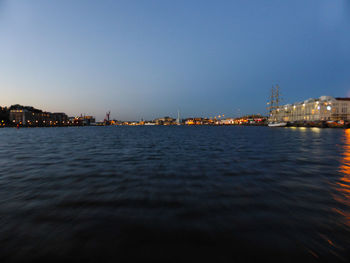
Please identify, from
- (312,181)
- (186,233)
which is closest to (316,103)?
(312,181)

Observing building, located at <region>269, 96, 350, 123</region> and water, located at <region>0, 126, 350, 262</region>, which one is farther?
building, located at <region>269, 96, 350, 123</region>

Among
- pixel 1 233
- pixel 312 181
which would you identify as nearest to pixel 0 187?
pixel 1 233

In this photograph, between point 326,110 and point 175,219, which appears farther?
point 326,110

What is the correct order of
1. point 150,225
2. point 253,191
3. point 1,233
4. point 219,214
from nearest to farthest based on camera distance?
point 1,233, point 150,225, point 219,214, point 253,191

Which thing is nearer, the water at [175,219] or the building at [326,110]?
the water at [175,219]

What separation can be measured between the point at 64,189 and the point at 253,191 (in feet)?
24.1

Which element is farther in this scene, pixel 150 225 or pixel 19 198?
pixel 19 198

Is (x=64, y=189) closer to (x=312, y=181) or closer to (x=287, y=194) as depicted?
(x=287, y=194)

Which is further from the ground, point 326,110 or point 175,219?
point 326,110

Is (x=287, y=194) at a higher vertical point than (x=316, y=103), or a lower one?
lower

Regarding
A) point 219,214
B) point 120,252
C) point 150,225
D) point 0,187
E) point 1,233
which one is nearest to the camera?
point 120,252

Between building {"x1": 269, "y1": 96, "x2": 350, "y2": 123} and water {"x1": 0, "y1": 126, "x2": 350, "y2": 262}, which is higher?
building {"x1": 269, "y1": 96, "x2": 350, "y2": 123}

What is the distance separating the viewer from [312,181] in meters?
7.68

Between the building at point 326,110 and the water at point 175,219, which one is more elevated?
the building at point 326,110
